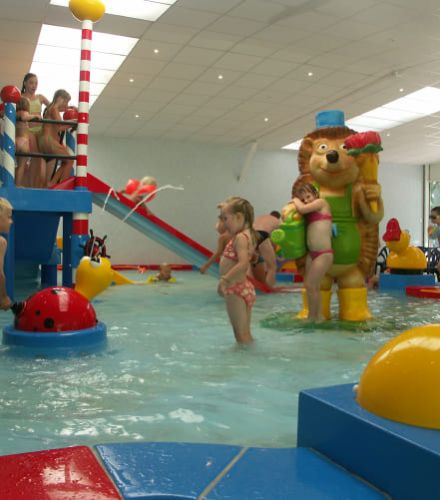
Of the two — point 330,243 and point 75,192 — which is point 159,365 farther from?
point 75,192

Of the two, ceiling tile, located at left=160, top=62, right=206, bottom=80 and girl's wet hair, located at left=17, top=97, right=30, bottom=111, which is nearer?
girl's wet hair, located at left=17, top=97, right=30, bottom=111

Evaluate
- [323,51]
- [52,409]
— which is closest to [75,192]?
[52,409]

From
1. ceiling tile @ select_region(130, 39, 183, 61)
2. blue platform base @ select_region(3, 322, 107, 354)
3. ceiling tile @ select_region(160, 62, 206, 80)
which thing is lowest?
blue platform base @ select_region(3, 322, 107, 354)

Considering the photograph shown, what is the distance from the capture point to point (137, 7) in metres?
8.40

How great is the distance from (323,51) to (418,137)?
7.89 meters

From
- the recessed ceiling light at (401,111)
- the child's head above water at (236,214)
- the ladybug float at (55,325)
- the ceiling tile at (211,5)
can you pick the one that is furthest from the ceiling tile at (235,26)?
the ladybug float at (55,325)

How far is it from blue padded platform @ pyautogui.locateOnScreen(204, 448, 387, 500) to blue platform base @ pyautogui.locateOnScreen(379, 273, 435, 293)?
8.26 metres

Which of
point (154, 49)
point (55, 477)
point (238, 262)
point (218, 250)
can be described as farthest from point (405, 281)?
point (55, 477)

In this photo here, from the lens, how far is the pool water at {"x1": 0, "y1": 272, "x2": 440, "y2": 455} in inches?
97.3

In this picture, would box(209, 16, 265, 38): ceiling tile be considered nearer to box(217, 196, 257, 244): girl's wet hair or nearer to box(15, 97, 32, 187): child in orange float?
box(15, 97, 32, 187): child in orange float

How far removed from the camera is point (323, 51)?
9.90 metres


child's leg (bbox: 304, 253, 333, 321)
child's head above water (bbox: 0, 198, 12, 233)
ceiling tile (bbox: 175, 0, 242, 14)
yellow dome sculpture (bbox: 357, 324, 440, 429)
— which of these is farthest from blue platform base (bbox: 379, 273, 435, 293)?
yellow dome sculpture (bbox: 357, 324, 440, 429)

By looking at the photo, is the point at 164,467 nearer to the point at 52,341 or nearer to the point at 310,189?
the point at 52,341

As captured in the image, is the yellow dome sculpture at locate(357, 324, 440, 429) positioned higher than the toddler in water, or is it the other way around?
the toddler in water
